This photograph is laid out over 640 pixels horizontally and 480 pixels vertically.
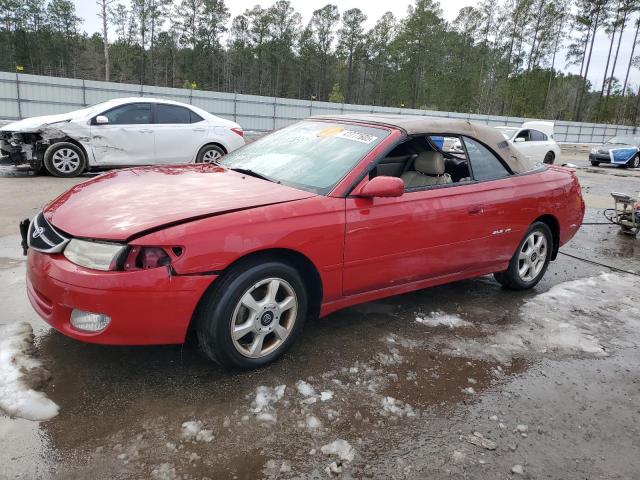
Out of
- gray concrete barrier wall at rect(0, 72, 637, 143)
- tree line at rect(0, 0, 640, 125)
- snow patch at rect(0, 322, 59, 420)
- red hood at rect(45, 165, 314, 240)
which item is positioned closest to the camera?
snow patch at rect(0, 322, 59, 420)

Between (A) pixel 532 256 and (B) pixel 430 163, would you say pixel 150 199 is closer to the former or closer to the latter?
(B) pixel 430 163

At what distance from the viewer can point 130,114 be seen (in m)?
9.09

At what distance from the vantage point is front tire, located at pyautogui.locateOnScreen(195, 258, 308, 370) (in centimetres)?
266

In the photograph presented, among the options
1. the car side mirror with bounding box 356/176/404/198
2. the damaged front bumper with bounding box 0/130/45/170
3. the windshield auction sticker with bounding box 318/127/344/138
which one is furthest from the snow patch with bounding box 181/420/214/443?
the damaged front bumper with bounding box 0/130/45/170

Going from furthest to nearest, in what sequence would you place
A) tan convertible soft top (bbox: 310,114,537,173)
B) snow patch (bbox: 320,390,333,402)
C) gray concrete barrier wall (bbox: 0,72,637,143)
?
gray concrete barrier wall (bbox: 0,72,637,143) < tan convertible soft top (bbox: 310,114,537,173) < snow patch (bbox: 320,390,333,402)

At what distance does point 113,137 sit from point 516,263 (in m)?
7.41

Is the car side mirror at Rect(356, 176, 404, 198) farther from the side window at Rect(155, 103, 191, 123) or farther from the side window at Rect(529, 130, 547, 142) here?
the side window at Rect(529, 130, 547, 142)

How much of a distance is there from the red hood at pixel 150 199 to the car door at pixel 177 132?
603cm

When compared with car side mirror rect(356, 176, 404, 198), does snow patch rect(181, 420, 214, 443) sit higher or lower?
lower

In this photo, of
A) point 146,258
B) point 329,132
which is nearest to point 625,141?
point 329,132

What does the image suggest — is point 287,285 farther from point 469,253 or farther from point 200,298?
point 469,253

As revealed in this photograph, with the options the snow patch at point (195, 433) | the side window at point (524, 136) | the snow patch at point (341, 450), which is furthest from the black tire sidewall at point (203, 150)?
the side window at point (524, 136)

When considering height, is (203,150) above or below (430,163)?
below

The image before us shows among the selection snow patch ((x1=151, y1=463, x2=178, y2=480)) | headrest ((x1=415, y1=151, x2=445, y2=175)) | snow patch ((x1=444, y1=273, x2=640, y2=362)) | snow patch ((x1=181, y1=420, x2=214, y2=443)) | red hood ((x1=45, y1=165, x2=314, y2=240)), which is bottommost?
snow patch ((x1=151, y1=463, x2=178, y2=480))
